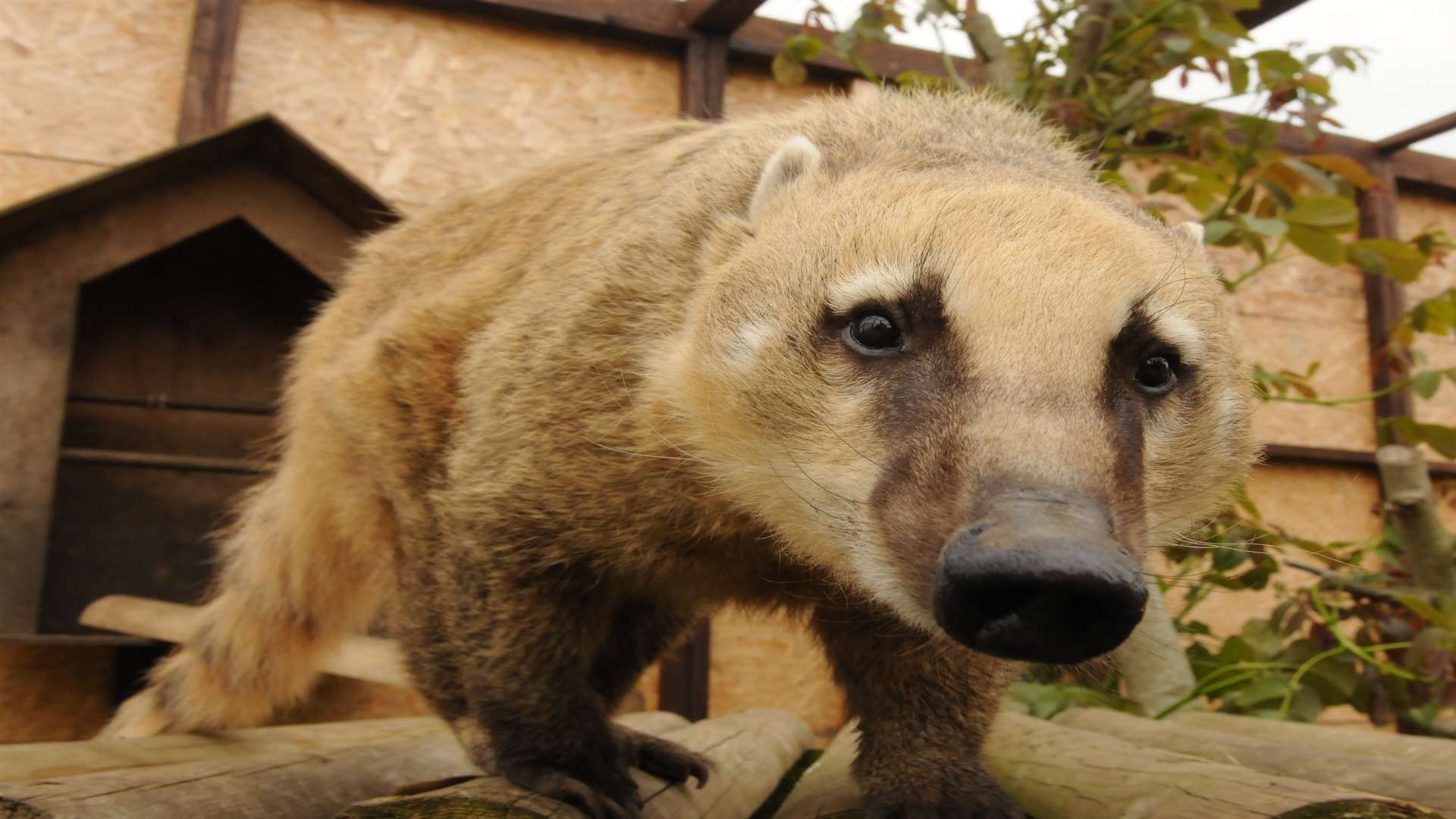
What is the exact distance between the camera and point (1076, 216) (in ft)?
6.06

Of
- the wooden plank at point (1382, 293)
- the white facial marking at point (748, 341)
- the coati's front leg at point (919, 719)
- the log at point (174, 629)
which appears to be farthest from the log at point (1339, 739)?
the wooden plank at point (1382, 293)

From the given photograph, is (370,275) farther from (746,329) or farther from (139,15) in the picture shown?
(139,15)

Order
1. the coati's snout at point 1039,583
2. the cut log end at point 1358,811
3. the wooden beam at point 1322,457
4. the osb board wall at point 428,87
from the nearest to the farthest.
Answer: the coati's snout at point 1039,583
the cut log end at point 1358,811
the osb board wall at point 428,87
the wooden beam at point 1322,457

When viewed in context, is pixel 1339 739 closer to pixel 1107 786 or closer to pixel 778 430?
pixel 1107 786

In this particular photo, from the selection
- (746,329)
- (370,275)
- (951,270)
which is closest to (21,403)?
(370,275)

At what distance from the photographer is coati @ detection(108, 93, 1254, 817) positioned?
1559 mm

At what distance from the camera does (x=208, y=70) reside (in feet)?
14.7

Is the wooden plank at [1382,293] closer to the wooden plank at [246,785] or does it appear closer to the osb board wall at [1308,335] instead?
the osb board wall at [1308,335]

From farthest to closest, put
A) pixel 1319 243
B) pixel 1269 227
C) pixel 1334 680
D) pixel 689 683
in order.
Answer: pixel 689 683 < pixel 1334 680 < pixel 1319 243 < pixel 1269 227

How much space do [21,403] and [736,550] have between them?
2688 millimetres

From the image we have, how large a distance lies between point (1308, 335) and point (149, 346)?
5.21 meters

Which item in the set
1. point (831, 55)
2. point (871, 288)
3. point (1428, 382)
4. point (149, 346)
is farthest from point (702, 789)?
point (831, 55)

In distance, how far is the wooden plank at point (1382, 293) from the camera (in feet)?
19.0

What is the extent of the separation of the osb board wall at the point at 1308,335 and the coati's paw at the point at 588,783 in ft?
14.7
